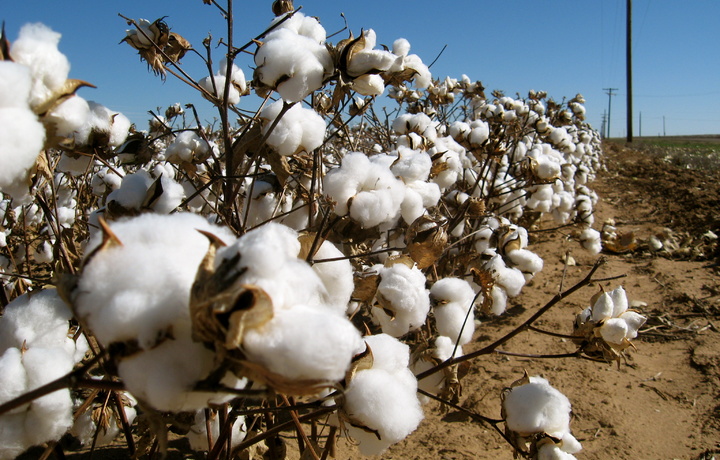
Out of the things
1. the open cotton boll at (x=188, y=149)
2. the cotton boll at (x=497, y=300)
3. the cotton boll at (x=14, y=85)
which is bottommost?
the cotton boll at (x=14, y=85)

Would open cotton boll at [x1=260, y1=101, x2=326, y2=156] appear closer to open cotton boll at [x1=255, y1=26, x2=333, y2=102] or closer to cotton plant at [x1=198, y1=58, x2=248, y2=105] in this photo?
open cotton boll at [x1=255, y1=26, x2=333, y2=102]

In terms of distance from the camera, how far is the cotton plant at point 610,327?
1.39 m

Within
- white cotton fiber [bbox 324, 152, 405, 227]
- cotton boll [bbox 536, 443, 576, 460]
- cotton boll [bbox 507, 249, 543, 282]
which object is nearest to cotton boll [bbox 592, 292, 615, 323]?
cotton boll [bbox 536, 443, 576, 460]

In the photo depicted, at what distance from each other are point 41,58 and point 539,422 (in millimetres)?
1262

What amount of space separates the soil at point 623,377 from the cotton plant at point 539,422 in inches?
5.4

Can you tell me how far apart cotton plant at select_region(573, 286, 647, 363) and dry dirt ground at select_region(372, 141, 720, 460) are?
621mm

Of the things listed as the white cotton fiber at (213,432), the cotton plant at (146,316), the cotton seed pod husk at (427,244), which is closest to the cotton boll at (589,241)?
the cotton seed pod husk at (427,244)

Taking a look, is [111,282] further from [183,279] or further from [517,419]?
[517,419]

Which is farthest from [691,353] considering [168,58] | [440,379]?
[168,58]

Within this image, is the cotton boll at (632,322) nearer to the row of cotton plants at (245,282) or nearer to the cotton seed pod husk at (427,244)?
the row of cotton plants at (245,282)

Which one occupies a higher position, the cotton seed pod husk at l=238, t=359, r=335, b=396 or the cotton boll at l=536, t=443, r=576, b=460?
the cotton seed pod husk at l=238, t=359, r=335, b=396

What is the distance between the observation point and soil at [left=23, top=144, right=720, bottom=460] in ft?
7.10

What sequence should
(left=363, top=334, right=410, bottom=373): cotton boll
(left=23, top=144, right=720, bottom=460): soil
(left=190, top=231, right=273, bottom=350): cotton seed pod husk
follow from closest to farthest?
(left=190, top=231, right=273, bottom=350): cotton seed pod husk, (left=363, top=334, right=410, bottom=373): cotton boll, (left=23, top=144, right=720, bottom=460): soil

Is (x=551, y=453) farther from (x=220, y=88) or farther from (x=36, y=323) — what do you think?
(x=220, y=88)
